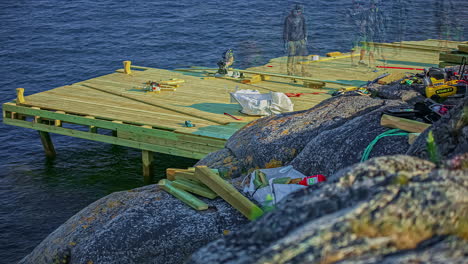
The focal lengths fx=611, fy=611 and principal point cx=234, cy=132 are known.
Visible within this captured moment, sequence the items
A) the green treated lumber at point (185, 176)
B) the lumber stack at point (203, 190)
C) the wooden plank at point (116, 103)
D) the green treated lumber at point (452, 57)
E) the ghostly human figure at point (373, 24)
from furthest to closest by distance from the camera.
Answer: the ghostly human figure at point (373, 24), the wooden plank at point (116, 103), the green treated lumber at point (452, 57), the green treated lumber at point (185, 176), the lumber stack at point (203, 190)

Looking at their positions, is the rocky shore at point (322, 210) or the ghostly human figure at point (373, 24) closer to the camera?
the rocky shore at point (322, 210)

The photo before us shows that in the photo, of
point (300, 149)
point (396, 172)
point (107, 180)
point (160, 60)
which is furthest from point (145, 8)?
point (396, 172)

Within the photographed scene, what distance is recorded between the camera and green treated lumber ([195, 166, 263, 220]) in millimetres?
7727

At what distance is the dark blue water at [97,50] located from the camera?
18.4 m

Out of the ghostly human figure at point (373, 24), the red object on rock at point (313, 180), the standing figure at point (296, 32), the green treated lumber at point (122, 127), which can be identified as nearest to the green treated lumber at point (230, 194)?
the red object on rock at point (313, 180)

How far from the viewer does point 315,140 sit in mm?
9320

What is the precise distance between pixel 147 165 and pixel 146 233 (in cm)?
1081

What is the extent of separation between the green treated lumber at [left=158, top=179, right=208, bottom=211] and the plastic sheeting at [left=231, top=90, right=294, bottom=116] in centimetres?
902

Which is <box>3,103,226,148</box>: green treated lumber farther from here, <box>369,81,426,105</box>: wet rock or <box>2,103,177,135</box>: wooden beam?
<box>369,81,426,105</box>: wet rock

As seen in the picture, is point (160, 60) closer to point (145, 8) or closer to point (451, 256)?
point (145, 8)

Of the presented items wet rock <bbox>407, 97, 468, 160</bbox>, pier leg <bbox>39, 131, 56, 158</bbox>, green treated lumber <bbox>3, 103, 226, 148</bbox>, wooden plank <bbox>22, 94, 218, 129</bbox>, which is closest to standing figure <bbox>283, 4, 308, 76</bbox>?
Answer: wooden plank <bbox>22, 94, 218, 129</bbox>

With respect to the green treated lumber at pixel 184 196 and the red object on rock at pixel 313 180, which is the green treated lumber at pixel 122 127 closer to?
the green treated lumber at pixel 184 196

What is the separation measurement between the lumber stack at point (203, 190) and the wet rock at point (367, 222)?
2.91 m

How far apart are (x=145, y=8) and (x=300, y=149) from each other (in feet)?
157
